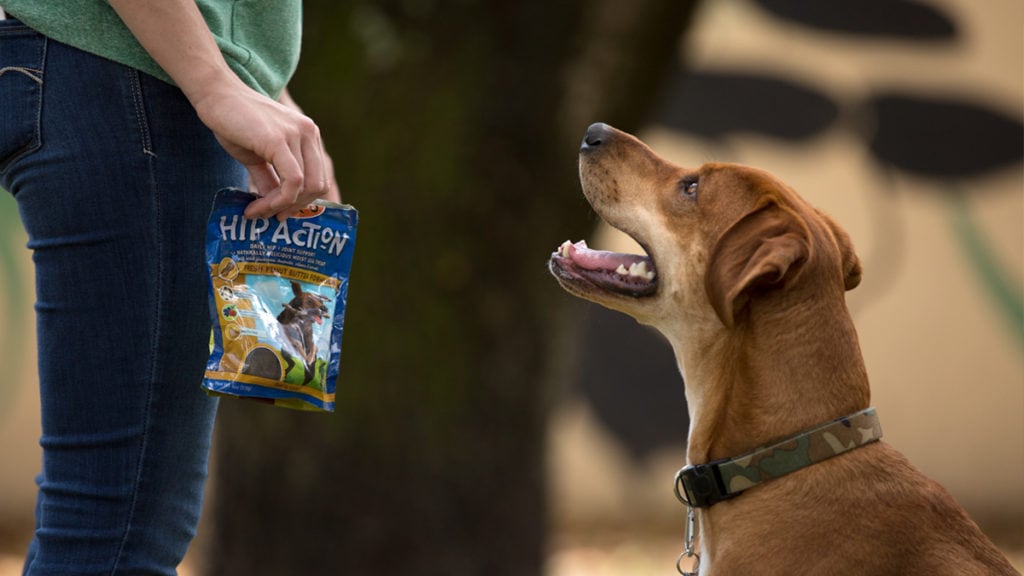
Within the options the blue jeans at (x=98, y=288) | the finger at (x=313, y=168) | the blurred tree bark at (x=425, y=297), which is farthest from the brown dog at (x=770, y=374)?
the blurred tree bark at (x=425, y=297)

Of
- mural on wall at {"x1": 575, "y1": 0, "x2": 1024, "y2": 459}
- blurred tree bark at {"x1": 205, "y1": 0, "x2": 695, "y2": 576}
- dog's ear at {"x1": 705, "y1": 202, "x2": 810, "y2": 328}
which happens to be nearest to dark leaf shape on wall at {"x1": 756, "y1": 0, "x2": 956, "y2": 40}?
mural on wall at {"x1": 575, "y1": 0, "x2": 1024, "y2": 459}

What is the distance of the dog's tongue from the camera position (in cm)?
300

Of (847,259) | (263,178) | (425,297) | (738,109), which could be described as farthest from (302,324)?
(738,109)

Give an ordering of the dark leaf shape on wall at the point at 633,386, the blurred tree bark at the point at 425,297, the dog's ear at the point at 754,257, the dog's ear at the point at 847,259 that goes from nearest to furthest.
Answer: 1. the dog's ear at the point at 754,257
2. the dog's ear at the point at 847,259
3. the blurred tree bark at the point at 425,297
4. the dark leaf shape on wall at the point at 633,386

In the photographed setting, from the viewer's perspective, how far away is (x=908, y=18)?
29.2 ft

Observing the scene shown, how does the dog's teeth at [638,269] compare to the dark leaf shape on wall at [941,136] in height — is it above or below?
below

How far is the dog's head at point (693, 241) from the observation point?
2684 millimetres

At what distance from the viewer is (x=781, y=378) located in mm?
2660

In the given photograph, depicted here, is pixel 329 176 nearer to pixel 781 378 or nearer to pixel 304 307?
pixel 304 307

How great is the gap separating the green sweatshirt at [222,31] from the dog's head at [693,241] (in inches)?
33.4

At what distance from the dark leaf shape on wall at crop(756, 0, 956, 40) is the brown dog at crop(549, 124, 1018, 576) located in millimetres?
6200

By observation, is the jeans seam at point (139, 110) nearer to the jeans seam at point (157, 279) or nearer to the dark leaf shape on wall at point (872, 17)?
the jeans seam at point (157, 279)

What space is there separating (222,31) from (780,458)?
1425 mm

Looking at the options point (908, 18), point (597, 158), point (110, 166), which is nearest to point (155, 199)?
point (110, 166)
